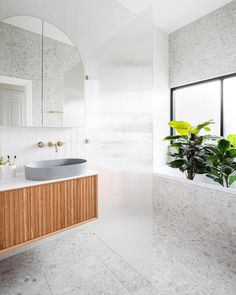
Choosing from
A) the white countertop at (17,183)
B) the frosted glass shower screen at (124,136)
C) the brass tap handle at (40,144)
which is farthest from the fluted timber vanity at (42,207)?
the brass tap handle at (40,144)

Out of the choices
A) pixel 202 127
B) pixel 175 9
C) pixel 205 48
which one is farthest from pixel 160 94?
pixel 175 9

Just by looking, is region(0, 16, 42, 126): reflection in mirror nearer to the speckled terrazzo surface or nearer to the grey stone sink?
the grey stone sink

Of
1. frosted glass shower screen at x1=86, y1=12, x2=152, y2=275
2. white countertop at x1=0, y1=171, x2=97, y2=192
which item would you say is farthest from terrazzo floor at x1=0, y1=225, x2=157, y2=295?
white countertop at x1=0, y1=171, x2=97, y2=192

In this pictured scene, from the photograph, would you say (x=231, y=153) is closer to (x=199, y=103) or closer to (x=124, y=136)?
(x=199, y=103)

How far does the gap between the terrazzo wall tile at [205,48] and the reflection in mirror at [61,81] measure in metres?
1.56

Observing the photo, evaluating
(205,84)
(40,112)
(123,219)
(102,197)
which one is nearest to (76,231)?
(102,197)

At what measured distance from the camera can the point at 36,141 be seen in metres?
1.79

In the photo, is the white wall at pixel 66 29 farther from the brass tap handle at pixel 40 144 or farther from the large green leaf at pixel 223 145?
the large green leaf at pixel 223 145

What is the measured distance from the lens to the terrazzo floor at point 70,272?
135 cm

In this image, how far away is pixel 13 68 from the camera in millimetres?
1596

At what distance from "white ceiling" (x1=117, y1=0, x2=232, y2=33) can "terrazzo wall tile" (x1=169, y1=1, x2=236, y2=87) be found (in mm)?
85

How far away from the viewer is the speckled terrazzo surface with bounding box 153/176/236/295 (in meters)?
1.42

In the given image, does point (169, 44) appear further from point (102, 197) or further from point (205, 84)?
point (102, 197)

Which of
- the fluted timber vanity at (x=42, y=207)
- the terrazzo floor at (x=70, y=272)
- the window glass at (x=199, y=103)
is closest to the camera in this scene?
the fluted timber vanity at (x=42, y=207)
